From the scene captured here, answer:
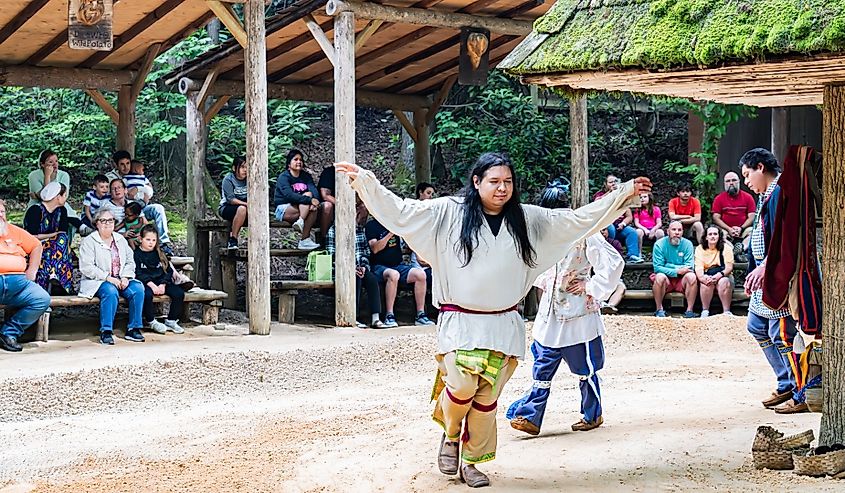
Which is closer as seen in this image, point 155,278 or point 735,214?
point 155,278

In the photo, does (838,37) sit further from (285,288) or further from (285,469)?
(285,288)

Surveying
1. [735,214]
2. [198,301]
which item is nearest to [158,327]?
[198,301]

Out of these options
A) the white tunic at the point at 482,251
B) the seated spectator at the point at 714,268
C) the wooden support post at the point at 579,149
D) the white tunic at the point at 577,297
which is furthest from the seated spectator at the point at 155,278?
the white tunic at the point at 482,251

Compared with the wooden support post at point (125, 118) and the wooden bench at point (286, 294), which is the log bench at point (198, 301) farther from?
the wooden support post at point (125, 118)

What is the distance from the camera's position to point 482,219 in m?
5.77

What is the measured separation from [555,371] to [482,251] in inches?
53.6

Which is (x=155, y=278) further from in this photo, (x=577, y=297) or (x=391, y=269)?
(x=577, y=297)

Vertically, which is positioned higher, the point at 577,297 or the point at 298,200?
the point at 298,200

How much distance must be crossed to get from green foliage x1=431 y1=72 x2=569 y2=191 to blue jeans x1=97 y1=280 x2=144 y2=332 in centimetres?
978

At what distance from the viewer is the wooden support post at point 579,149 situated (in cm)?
1380

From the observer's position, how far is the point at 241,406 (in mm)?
8586

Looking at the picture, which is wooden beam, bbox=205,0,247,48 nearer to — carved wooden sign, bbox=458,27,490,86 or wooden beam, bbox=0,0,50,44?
wooden beam, bbox=0,0,50,44

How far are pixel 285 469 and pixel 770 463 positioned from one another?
8.45 feet

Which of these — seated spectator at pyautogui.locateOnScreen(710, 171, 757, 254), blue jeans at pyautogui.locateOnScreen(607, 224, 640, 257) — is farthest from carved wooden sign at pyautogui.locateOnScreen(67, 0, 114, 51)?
seated spectator at pyautogui.locateOnScreen(710, 171, 757, 254)
